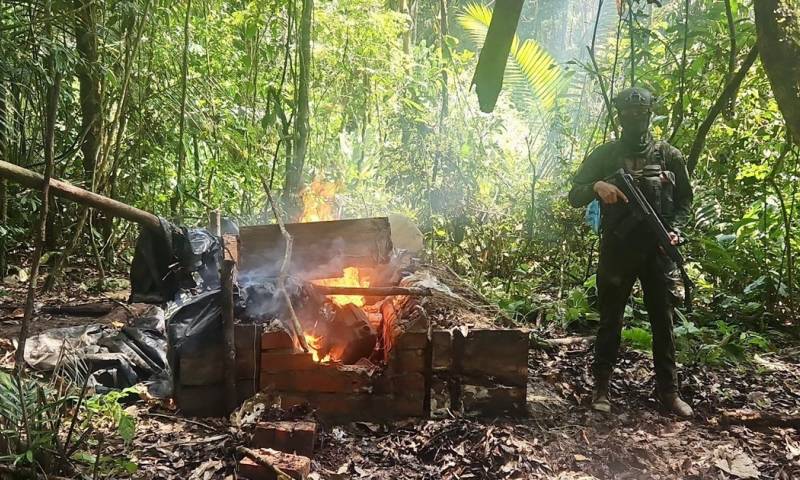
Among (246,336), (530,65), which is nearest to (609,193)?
(246,336)

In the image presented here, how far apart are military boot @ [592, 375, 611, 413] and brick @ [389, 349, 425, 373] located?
1.38 m

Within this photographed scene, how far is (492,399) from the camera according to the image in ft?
11.8

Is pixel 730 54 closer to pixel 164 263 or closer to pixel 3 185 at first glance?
pixel 164 263

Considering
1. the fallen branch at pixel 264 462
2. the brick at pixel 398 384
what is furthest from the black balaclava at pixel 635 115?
the fallen branch at pixel 264 462

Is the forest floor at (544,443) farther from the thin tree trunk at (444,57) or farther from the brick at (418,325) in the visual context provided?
the thin tree trunk at (444,57)

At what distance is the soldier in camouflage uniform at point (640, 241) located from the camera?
150 inches

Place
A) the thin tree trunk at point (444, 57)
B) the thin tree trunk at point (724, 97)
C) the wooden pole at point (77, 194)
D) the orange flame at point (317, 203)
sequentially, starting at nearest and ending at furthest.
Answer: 1. the wooden pole at point (77, 194)
2. the thin tree trunk at point (724, 97)
3. the orange flame at point (317, 203)
4. the thin tree trunk at point (444, 57)

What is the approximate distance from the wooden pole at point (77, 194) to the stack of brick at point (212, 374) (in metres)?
1.30

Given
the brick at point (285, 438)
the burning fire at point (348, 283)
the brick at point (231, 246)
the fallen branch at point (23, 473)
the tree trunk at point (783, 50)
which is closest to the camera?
the fallen branch at point (23, 473)

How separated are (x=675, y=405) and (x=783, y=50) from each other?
2.39m

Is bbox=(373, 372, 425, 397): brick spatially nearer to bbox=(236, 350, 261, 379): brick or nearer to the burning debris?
the burning debris

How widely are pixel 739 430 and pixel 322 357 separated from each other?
2.74 m

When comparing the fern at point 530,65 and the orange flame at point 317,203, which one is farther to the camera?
the fern at point 530,65

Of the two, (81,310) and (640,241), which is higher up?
(640,241)
